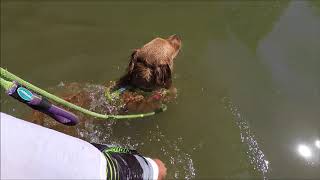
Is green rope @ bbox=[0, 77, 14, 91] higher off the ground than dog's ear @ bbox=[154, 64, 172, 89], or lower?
lower

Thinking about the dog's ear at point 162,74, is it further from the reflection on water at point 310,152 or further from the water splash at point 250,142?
the reflection on water at point 310,152

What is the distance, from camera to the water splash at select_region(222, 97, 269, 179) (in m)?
4.00

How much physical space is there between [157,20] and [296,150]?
2312 millimetres

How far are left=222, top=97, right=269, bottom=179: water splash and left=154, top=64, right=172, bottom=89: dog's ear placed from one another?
0.90 m

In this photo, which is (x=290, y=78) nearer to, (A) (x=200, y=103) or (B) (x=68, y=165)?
(A) (x=200, y=103)

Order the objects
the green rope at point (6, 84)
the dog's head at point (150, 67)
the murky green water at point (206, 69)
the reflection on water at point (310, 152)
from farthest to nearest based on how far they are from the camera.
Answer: the murky green water at point (206, 69) → the reflection on water at point (310, 152) → the dog's head at point (150, 67) → the green rope at point (6, 84)

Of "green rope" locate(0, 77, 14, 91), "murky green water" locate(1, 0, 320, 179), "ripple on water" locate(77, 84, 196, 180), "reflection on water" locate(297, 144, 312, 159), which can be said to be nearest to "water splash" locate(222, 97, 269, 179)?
"murky green water" locate(1, 0, 320, 179)

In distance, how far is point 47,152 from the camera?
1832mm

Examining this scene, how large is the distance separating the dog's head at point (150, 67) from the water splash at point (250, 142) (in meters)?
0.89

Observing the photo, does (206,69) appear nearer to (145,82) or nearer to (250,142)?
(250,142)

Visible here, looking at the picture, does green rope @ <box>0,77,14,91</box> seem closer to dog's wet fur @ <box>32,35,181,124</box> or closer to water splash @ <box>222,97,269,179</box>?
dog's wet fur @ <box>32,35,181,124</box>

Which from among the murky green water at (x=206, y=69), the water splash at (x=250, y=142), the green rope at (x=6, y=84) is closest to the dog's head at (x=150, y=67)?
the murky green water at (x=206, y=69)

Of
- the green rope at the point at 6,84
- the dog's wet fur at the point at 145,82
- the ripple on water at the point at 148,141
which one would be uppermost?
the dog's wet fur at the point at 145,82

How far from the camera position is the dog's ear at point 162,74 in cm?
372
